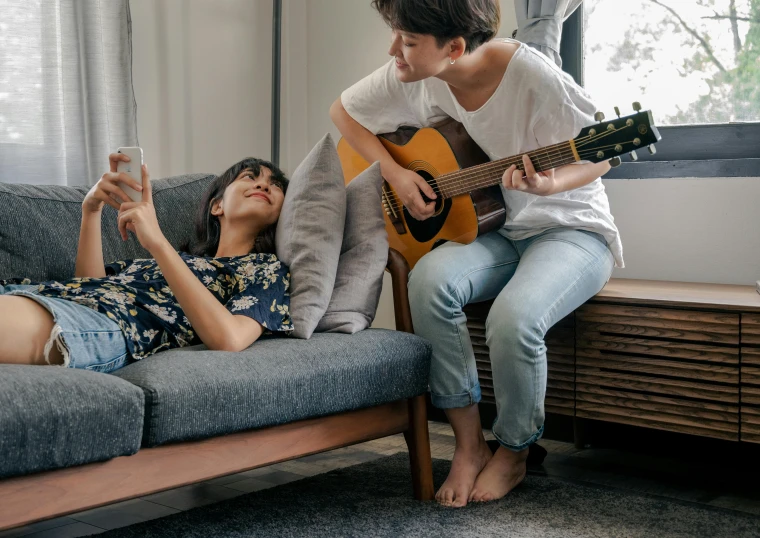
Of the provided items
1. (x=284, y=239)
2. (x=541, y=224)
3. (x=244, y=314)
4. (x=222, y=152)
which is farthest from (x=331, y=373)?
(x=222, y=152)

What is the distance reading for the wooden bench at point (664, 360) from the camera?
1.87m

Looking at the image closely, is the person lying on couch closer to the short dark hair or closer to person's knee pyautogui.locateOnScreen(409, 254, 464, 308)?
person's knee pyautogui.locateOnScreen(409, 254, 464, 308)

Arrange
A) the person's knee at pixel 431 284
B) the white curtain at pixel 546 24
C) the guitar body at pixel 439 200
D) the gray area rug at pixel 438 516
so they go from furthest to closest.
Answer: the white curtain at pixel 546 24 < the guitar body at pixel 439 200 < the person's knee at pixel 431 284 < the gray area rug at pixel 438 516

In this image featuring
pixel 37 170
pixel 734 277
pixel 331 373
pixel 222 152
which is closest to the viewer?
pixel 331 373

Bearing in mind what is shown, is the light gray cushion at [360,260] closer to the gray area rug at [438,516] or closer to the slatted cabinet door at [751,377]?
the gray area rug at [438,516]

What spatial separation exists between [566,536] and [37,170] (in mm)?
1863

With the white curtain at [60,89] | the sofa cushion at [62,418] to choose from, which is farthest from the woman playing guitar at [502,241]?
the white curtain at [60,89]

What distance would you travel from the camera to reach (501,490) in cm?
188

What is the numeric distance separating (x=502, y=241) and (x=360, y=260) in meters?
0.41

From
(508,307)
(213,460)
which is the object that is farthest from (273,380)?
(508,307)

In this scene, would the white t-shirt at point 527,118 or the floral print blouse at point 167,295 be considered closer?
the floral print blouse at point 167,295

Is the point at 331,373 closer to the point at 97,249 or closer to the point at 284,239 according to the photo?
the point at 284,239

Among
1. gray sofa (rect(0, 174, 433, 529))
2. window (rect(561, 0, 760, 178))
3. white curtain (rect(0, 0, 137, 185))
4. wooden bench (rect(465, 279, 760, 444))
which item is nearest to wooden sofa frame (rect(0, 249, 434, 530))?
gray sofa (rect(0, 174, 433, 529))

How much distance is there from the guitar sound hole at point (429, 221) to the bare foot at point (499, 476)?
1.95 ft
